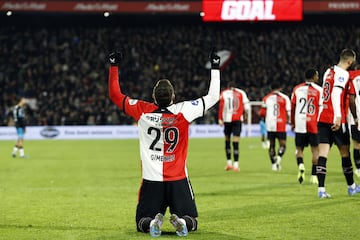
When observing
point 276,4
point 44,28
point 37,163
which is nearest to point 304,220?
point 37,163

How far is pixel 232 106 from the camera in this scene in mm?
21078

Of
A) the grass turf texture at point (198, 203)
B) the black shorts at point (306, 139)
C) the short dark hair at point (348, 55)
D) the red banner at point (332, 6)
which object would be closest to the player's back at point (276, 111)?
the grass turf texture at point (198, 203)

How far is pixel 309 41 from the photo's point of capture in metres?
50.4

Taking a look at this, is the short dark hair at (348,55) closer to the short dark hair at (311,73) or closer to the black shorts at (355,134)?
the short dark hair at (311,73)

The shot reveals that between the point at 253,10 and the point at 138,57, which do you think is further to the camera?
the point at 138,57

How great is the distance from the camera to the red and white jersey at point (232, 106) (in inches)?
830

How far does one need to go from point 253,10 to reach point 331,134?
69.4ft

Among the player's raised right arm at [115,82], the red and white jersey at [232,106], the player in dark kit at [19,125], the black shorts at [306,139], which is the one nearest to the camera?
the player's raised right arm at [115,82]

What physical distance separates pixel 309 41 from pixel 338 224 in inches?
1619

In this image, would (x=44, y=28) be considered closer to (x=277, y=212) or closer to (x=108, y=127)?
(x=108, y=127)

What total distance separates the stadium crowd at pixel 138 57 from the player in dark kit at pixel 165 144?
3520 centimetres

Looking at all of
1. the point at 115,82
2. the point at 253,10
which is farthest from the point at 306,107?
the point at 253,10

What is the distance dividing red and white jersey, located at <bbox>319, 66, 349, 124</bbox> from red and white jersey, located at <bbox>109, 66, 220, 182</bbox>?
12.9ft

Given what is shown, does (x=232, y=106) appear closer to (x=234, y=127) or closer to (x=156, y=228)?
(x=234, y=127)
